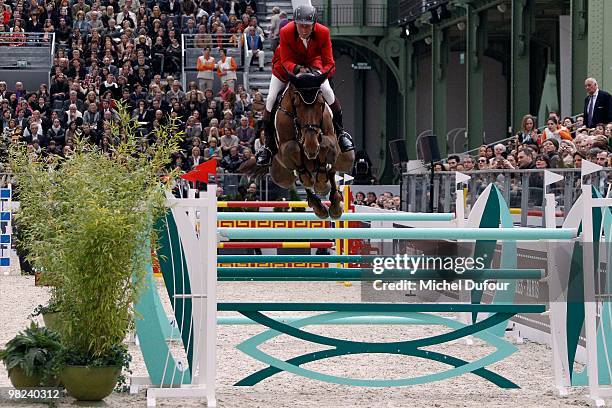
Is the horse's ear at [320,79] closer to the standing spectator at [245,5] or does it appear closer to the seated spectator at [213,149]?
the seated spectator at [213,149]

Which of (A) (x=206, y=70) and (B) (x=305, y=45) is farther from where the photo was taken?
(A) (x=206, y=70)

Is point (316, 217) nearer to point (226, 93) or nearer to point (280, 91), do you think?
point (280, 91)

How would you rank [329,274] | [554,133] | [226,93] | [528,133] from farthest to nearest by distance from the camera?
1. [226,93]
2. [528,133]
3. [554,133]
4. [329,274]

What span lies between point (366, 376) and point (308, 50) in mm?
2524

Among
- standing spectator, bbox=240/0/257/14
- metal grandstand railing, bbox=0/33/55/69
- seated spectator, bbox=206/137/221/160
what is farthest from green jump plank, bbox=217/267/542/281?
standing spectator, bbox=240/0/257/14

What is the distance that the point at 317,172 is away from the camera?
8227 millimetres

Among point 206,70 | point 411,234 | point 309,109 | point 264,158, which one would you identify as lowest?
point 411,234

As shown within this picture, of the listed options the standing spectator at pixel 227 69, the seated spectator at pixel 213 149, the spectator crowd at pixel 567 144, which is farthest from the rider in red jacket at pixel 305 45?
the standing spectator at pixel 227 69

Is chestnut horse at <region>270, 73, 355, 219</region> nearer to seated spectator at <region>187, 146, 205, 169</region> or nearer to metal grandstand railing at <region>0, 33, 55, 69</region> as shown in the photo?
seated spectator at <region>187, 146, 205, 169</region>

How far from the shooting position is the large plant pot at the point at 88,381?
6988 mm

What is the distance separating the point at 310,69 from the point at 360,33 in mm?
24236

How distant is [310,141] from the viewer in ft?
26.0

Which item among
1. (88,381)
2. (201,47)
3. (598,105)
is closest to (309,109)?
(88,381)

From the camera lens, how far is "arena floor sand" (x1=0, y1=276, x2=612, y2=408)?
7.43 m
